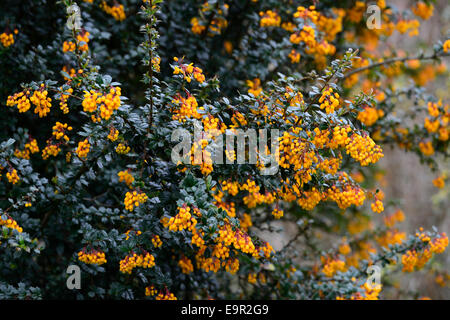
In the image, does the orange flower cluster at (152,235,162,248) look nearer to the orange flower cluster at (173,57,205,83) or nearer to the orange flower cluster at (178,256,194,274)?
the orange flower cluster at (178,256,194,274)

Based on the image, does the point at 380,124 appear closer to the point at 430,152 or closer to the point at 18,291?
the point at 430,152

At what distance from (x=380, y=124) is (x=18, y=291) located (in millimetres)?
2989

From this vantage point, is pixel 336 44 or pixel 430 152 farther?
pixel 336 44

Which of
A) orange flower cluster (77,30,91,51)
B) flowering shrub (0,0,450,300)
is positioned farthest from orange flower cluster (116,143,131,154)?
orange flower cluster (77,30,91,51)

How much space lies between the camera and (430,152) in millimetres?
3863

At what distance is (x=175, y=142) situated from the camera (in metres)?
2.38

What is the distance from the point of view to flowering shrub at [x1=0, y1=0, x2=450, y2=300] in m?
2.33

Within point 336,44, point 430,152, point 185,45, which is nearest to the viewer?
point 185,45
